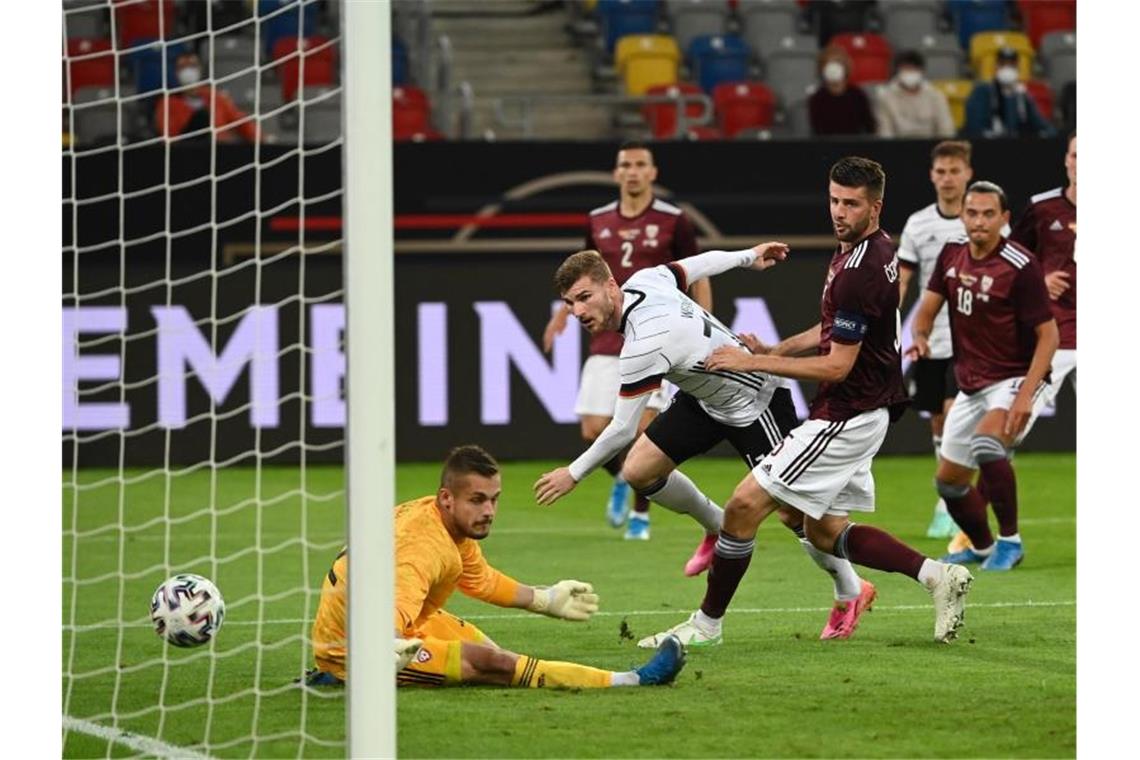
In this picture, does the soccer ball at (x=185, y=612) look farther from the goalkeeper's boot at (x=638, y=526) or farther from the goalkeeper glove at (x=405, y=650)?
the goalkeeper's boot at (x=638, y=526)

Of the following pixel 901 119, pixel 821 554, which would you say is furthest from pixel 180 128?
pixel 821 554

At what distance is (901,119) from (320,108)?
4.82 meters

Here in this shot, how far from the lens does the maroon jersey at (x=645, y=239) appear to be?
10133mm

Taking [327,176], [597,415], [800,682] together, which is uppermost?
[327,176]

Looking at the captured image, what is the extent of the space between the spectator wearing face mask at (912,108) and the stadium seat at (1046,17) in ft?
10.8

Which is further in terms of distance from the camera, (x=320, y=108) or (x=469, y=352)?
(x=320, y=108)

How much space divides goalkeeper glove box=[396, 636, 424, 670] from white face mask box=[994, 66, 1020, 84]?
1043 centimetres

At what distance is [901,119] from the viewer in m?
14.9

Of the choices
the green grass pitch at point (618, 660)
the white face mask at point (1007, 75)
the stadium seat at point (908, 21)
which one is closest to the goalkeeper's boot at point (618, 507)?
the green grass pitch at point (618, 660)

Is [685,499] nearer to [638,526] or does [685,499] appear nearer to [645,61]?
[638,526]

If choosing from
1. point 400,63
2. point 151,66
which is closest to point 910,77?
point 400,63

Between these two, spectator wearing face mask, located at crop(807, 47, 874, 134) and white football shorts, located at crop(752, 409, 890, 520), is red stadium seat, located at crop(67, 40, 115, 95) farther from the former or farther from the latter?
white football shorts, located at crop(752, 409, 890, 520)

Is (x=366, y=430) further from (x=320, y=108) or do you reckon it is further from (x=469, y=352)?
(x=320, y=108)

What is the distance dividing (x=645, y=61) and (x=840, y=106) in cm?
267
